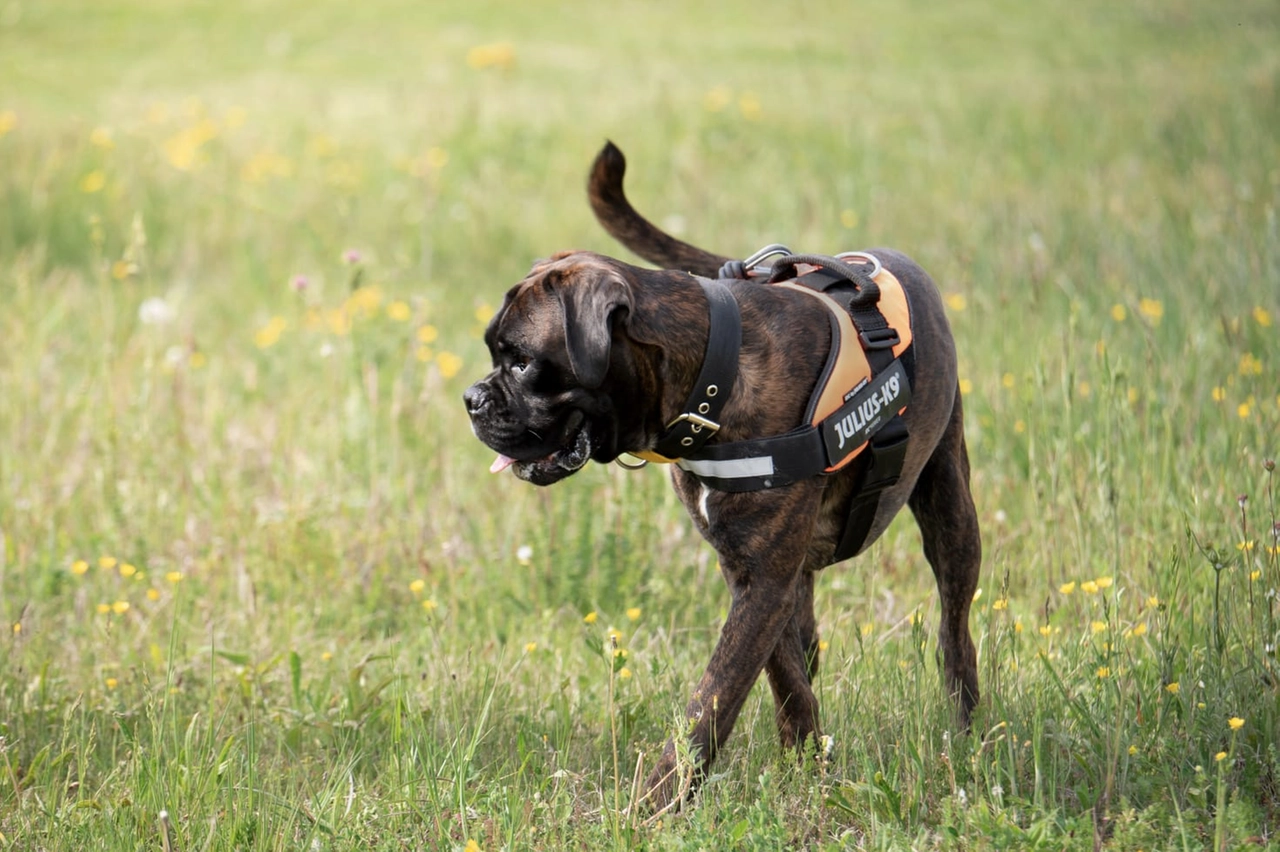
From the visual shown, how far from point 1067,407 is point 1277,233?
10.2ft

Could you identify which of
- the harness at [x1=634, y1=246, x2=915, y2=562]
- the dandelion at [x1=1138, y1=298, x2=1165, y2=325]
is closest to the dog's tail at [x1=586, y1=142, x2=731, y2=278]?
the harness at [x1=634, y1=246, x2=915, y2=562]

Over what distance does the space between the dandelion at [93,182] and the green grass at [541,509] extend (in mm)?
53

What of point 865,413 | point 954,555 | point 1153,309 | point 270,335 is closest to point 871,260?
point 865,413

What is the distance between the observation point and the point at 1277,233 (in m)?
6.14

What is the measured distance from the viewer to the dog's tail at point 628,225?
3.51 m

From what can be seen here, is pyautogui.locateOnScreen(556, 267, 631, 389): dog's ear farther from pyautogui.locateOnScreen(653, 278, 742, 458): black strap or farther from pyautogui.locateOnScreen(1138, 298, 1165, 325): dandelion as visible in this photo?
pyautogui.locateOnScreen(1138, 298, 1165, 325): dandelion

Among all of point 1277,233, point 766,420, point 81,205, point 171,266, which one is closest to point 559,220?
point 171,266

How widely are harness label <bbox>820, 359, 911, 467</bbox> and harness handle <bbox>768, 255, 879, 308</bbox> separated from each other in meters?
0.17

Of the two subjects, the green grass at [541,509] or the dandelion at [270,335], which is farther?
the dandelion at [270,335]

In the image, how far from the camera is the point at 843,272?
10.4 ft

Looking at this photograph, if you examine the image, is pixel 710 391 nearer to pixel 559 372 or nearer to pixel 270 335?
pixel 559 372

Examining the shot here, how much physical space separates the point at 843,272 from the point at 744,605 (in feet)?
2.83

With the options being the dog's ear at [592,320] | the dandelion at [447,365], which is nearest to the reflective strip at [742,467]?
the dog's ear at [592,320]

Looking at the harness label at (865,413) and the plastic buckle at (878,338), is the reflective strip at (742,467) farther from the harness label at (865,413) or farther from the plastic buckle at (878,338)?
the plastic buckle at (878,338)
